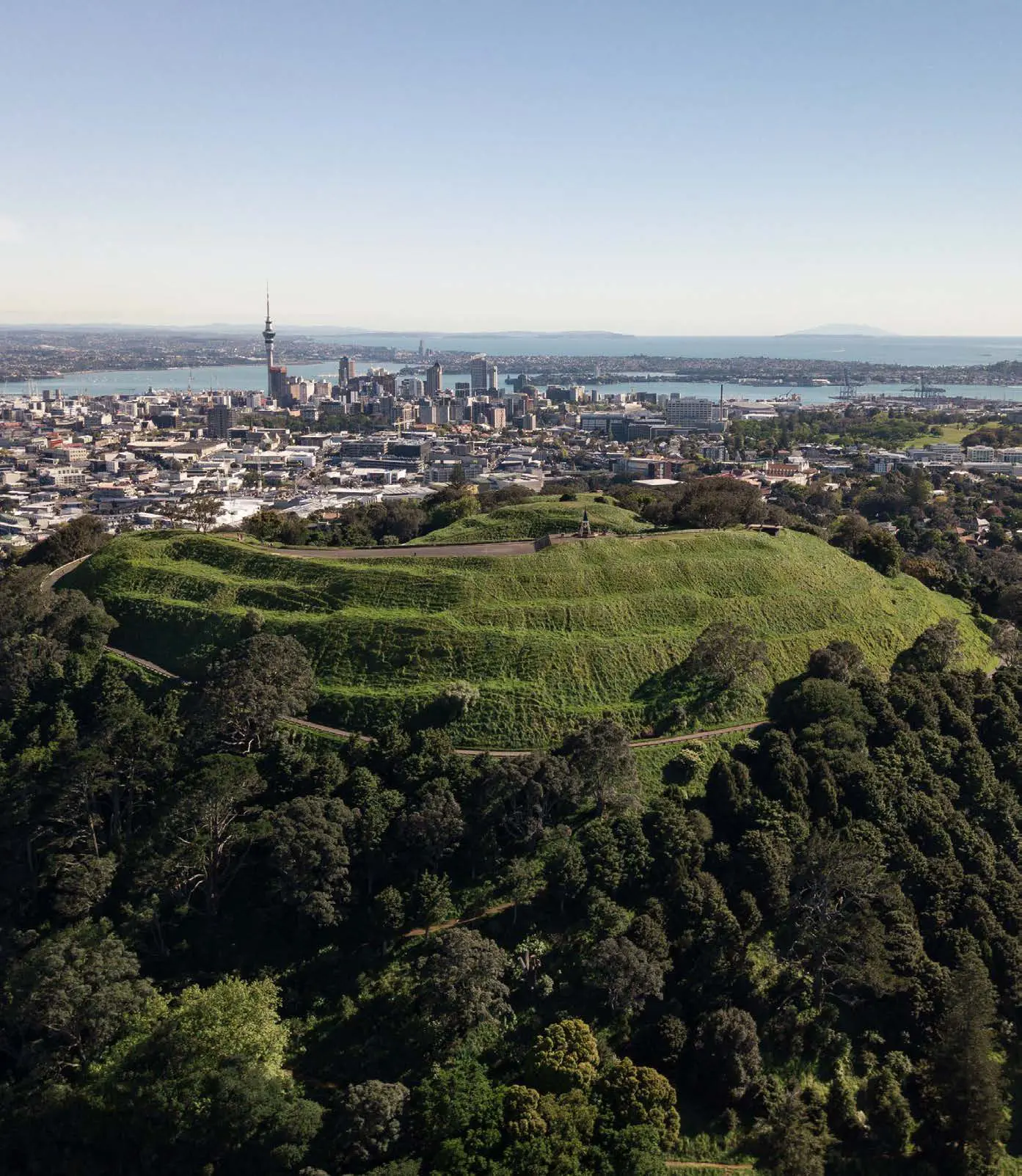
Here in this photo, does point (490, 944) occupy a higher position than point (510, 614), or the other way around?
point (510, 614)

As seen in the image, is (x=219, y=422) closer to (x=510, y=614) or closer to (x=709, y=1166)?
(x=510, y=614)

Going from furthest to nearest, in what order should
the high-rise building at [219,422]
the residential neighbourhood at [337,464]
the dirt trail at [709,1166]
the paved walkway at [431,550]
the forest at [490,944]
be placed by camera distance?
the high-rise building at [219,422] < the residential neighbourhood at [337,464] < the paved walkway at [431,550] < the dirt trail at [709,1166] < the forest at [490,944]

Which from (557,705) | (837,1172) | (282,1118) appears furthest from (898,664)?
(282,1118)

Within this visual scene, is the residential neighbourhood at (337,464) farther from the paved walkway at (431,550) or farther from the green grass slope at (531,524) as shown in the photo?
the paved walkway at (431,550)

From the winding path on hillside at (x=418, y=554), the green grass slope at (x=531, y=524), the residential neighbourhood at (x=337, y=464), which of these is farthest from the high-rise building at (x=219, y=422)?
the green grass slope at (x=531, y=524)

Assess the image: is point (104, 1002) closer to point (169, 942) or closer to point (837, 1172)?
point (169, 942)

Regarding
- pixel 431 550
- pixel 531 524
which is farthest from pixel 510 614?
pixel 531 524
